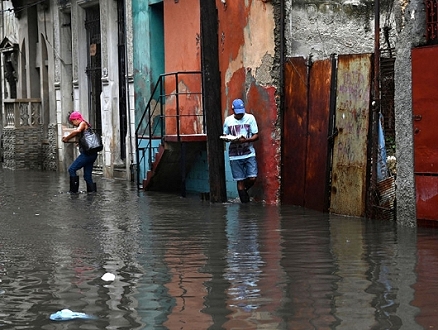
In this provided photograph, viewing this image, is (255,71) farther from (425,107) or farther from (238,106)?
(425,107)

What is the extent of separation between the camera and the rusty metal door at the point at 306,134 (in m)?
15.2

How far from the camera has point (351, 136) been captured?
571 inches

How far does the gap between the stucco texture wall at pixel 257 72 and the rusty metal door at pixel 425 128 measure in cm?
399

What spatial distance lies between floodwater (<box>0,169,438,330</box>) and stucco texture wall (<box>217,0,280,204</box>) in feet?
3.09

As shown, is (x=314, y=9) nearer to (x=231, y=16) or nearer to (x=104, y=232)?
(x=231, y=16)

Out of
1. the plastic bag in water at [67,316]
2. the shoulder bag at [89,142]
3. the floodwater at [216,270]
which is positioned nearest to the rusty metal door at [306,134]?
the floodwater at [216,270]

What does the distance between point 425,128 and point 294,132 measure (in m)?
3.67

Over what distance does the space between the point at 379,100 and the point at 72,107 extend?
15302 millimetres

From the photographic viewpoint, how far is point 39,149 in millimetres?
30500

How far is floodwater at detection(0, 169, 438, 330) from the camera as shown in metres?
7.47

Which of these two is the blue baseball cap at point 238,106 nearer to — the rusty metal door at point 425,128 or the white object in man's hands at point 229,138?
the white object in man's hands at point 229,138

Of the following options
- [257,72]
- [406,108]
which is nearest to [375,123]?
[406,108]

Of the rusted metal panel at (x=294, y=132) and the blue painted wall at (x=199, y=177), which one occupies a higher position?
the rusted metal panel at (x=294, y=132)

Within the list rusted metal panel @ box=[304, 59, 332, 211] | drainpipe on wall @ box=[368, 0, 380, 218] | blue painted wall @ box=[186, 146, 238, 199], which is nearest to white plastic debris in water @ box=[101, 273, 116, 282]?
drainpipe on wall @ box=[368, 0, 380, 218]
